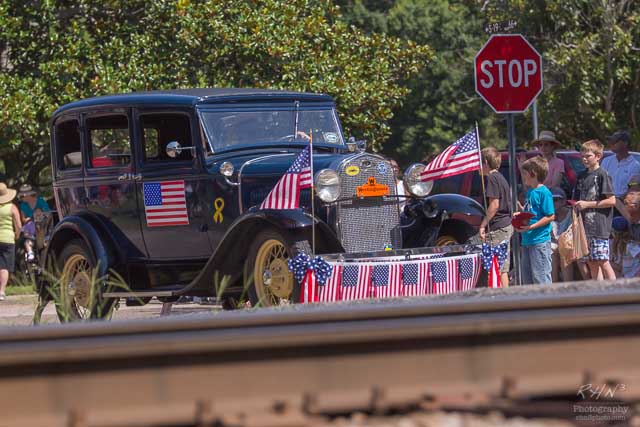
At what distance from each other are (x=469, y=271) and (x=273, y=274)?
1600 millimetres

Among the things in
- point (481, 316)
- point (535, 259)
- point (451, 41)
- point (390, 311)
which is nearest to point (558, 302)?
point (481, 316)

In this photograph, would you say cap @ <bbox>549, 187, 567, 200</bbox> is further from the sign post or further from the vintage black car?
the vintage black car

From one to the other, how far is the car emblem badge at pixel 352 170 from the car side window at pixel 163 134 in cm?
158

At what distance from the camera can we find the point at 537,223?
9.68 metres

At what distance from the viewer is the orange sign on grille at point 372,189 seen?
895 cm

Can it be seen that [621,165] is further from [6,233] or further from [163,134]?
[6,233]

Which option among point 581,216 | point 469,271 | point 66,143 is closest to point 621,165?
point 581,216

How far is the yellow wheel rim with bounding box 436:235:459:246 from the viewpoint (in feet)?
31.1

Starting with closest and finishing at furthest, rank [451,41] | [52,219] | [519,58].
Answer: [519,58], [52,219], [451,41]

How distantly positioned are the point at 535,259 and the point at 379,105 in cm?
1017

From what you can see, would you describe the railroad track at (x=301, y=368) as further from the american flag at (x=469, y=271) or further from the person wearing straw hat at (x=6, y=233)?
Answer: the person wearing straw hat at (x=6, y=233)

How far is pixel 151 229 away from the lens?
966cm

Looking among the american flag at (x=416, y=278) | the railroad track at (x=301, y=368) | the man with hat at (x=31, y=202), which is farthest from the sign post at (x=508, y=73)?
the man with hat at (x=31, y=202)

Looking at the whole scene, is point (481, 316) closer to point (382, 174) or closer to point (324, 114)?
point (382, 174)
